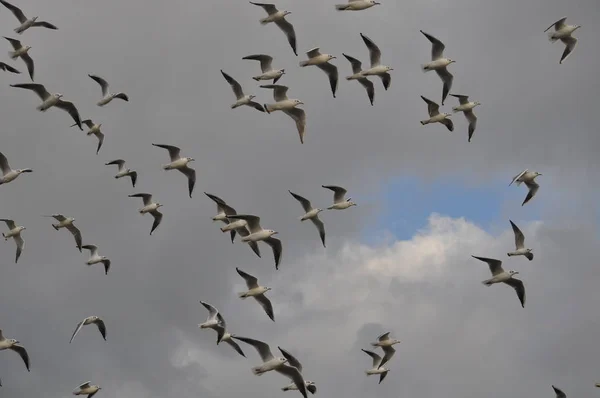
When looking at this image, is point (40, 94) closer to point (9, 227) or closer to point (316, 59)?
point (9, 227)

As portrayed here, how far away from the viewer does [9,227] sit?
50.2 m

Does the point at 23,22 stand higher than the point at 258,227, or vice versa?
the point at 23,22

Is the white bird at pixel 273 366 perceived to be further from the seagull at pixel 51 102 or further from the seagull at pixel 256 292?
the seagull at pixel 51 102

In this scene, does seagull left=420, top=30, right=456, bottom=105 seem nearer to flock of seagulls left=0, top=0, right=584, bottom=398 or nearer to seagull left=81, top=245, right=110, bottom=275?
flock of seagulls left=0, top=0, right=584, bottom=398

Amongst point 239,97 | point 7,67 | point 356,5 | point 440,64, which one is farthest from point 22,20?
point 440,64

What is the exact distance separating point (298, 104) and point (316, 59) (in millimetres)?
1697

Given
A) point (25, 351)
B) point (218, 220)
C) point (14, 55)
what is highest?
point (14, 55)

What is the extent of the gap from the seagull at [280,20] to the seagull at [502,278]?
32.2 ft

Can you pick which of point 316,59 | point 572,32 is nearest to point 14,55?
point 316,59

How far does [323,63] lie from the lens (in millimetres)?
46500

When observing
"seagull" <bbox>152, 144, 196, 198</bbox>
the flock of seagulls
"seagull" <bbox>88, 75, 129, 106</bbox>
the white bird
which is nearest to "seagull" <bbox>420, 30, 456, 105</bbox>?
the flock of seagulls

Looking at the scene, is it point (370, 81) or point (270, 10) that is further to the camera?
point (370, 81)

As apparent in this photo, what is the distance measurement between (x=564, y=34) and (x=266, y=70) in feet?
34.8

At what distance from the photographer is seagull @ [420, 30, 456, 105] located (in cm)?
4694
